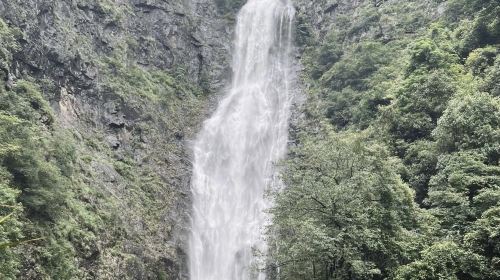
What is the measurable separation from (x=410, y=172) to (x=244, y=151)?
11.8 meters

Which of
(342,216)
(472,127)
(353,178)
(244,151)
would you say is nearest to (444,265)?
(342,216)

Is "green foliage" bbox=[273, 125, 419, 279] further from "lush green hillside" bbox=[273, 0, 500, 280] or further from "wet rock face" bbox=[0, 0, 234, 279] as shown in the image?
"wet rock face" bbox=[0, 0, 234, 279]

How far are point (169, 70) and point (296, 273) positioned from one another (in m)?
22.8

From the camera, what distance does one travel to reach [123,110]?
86.3ft

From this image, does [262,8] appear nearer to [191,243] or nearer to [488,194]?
[191,243]

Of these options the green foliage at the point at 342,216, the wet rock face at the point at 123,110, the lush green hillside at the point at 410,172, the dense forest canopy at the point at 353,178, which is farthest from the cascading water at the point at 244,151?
the green foliage at the point at 342,216

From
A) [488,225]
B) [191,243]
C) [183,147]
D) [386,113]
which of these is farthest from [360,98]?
[488,225]

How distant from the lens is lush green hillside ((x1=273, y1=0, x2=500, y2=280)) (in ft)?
42.4

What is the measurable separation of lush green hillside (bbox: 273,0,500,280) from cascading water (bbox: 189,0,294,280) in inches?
136

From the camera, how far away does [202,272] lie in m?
22.4

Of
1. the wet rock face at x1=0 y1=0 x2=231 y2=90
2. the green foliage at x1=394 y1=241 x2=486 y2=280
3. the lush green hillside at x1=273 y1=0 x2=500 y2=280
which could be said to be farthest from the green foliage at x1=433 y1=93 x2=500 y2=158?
the wet rock face at x1=0 y1=0 x2=231 y2=90

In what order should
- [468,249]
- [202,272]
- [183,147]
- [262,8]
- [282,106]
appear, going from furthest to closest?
[262,8] < [282,106] < [183,147] < [202,272] < [468,249]

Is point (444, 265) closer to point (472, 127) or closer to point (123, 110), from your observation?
point (472, 127)

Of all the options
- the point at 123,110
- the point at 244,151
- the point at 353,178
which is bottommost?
the point at 244,151
